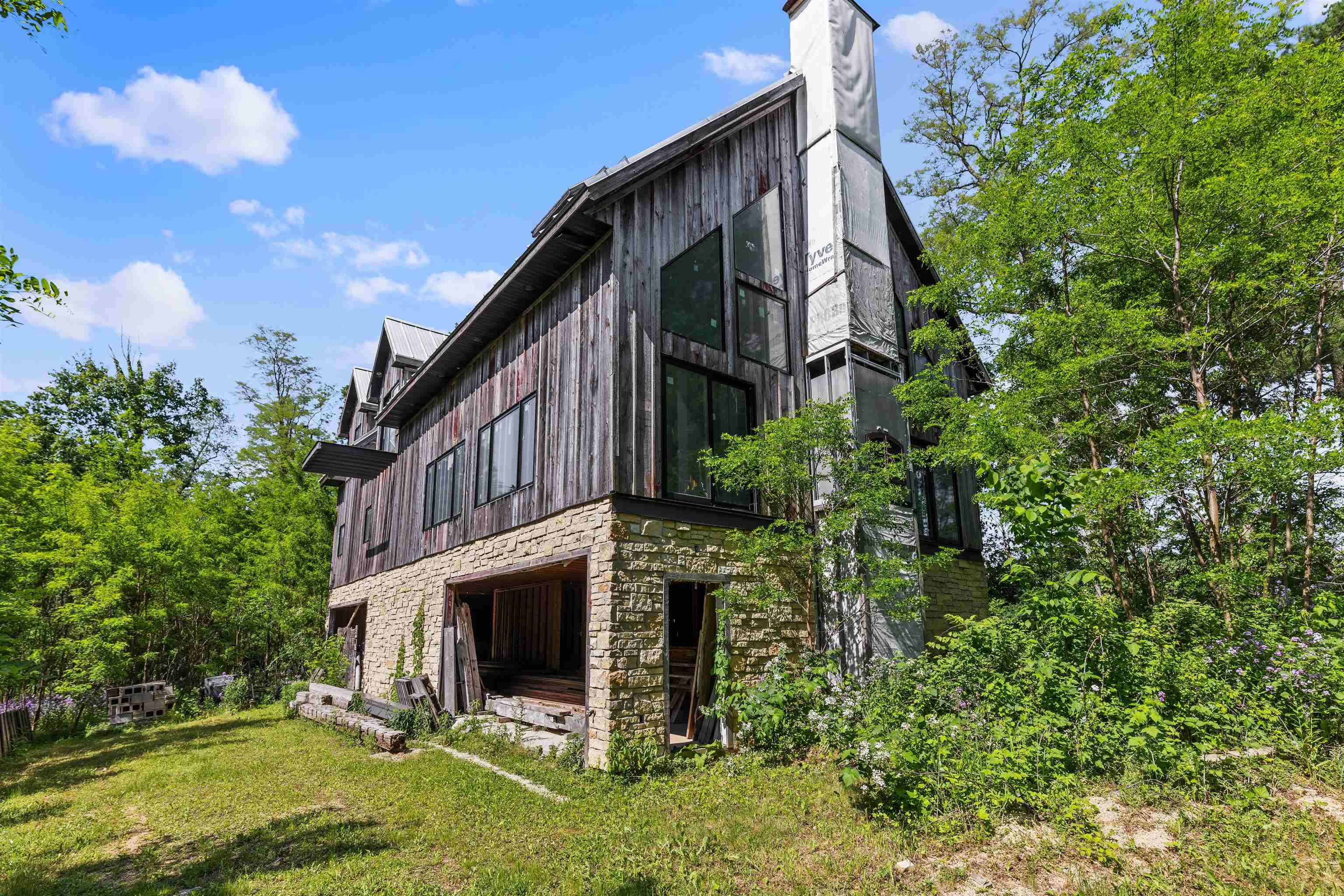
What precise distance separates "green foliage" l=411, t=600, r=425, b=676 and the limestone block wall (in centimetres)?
944

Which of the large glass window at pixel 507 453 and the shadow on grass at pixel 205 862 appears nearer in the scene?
the shadow on grass at pixel 205 862

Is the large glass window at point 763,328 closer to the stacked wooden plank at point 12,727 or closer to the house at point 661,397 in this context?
the house at point 661,397

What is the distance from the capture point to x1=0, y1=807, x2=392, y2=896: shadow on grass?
16.1 feet

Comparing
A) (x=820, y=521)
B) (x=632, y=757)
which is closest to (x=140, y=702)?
(x=632, y=757)

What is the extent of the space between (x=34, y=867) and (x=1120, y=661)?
9.34 metres

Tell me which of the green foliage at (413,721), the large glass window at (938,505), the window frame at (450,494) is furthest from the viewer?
the large glass window at (938,505)

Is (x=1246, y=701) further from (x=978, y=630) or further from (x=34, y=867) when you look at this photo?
(x=34, y=867)

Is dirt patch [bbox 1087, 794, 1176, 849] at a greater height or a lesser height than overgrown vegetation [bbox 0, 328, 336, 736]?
lesser

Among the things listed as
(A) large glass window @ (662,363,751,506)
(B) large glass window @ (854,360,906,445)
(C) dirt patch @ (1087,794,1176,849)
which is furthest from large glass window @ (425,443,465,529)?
(C) dirt patch @ (1087,794,1176,849)

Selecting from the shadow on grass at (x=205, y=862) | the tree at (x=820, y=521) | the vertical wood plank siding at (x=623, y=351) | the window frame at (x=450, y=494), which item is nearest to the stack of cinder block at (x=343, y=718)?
the vertical wood plank siding at (x=623, y=351)

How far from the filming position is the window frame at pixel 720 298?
9164mm

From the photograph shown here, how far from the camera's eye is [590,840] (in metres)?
5.44

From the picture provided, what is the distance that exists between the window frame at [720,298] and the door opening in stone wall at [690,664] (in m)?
3.49

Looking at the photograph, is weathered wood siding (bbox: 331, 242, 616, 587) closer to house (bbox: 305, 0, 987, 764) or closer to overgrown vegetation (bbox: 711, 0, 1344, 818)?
house (bbox: 305, 0, 987, 764)
